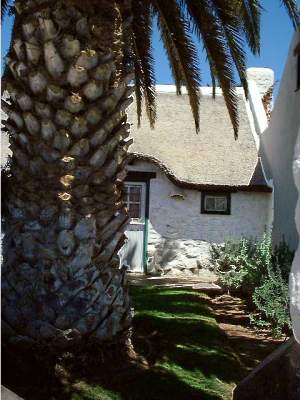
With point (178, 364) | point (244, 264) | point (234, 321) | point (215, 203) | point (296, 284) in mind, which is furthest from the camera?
point (215, 203)

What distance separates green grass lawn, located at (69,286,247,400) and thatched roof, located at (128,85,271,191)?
6.63 meters

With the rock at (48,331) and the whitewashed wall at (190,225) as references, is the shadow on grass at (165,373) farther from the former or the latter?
the whitewashed wall at (190,225)

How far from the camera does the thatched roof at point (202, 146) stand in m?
14.8

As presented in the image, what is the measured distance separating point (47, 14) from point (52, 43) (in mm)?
253

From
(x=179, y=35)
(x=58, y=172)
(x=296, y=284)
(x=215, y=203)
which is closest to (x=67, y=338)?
(x=58, y=172)

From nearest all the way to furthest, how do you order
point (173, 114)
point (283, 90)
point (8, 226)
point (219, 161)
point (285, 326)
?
point (8, 226) → point (285, 326) → point (283, 90) → point (219, 161) → point (173, 114)

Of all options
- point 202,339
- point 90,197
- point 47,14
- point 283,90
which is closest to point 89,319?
point 90,197

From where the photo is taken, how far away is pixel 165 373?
504 cm

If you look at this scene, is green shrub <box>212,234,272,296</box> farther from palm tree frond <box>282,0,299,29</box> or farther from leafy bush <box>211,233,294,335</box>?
palm tree frond <box>282,0,299,29</box>

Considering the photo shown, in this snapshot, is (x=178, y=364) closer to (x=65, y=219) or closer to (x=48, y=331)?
(x=48, y=331)

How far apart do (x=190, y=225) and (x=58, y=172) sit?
10594 mm

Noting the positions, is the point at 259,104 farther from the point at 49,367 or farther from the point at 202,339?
the point at 49,367

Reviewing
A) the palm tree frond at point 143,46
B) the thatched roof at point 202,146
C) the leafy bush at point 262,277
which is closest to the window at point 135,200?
the thatched roof at point 202,146

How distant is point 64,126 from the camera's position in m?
4.77
